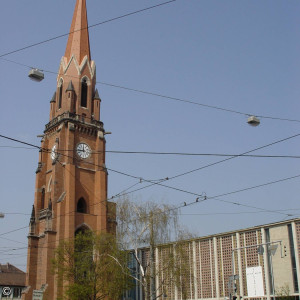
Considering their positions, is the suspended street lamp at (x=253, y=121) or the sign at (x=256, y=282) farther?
the sign at (x=256, y=282)

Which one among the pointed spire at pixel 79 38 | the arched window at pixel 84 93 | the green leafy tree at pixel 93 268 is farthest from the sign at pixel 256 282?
the pointed spire at pixel 79 38

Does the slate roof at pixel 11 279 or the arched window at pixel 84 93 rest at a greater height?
the arched window at pixel 84 93

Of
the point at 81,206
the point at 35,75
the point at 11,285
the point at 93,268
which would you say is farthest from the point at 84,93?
the point at 35,75

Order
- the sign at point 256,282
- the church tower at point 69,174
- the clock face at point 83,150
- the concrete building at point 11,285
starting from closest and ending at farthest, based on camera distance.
Result: the sign at point 256,282
the church tower at point 69,174
the clock face at point 83,150
the concrete building at point 11,285

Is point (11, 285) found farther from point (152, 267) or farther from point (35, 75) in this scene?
point (35, 75)

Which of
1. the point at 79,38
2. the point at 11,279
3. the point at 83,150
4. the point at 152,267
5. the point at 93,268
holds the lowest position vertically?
the point at 152,267

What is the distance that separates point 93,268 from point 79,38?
32.4 meters

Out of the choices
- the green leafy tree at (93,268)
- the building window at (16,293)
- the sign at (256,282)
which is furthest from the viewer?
the building window at (16,293)

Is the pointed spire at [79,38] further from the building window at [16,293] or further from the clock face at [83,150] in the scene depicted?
the building window at [16,293]

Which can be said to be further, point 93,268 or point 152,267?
point 93,268

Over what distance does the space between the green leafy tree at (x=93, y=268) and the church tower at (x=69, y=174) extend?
4.71 metres

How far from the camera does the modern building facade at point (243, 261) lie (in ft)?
163

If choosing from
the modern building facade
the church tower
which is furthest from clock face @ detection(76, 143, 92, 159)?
the modern building facade

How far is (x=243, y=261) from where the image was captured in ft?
176
